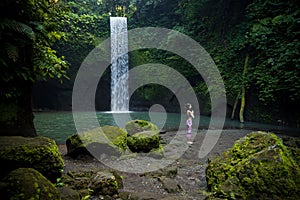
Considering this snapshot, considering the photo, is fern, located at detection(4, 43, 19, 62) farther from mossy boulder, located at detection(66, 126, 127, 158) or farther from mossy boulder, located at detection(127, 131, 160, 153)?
mossy boulder, located at detection(127, 131, 160, 153)

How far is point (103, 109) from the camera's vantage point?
2202 centimetres

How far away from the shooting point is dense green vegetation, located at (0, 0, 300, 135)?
400 cm

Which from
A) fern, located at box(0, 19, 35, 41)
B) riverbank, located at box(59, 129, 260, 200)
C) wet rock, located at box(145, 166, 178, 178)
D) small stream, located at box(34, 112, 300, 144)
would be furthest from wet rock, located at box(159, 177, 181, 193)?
small stream, located at box(34, 112, 300, 144)

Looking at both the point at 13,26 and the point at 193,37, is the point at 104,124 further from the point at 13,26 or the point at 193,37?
the point at 193,37

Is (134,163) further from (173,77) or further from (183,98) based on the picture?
(173,77)

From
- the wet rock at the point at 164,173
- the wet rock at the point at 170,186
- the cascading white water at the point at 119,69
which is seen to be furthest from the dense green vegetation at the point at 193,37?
the wet rock at the point at 170,186

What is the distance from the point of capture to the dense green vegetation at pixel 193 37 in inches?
158

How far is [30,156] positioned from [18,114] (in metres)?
1.32

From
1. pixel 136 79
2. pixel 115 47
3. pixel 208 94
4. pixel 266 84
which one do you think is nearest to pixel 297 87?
pixel 266 84

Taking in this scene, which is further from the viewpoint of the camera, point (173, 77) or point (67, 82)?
point (67, 82)

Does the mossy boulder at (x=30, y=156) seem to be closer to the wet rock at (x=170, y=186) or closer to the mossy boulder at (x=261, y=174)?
the wet rock at (x=170, y=186)

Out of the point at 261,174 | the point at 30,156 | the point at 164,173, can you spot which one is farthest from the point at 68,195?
the point at 261,174

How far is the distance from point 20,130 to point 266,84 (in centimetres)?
1194

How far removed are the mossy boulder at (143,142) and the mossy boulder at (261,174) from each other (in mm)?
2714
